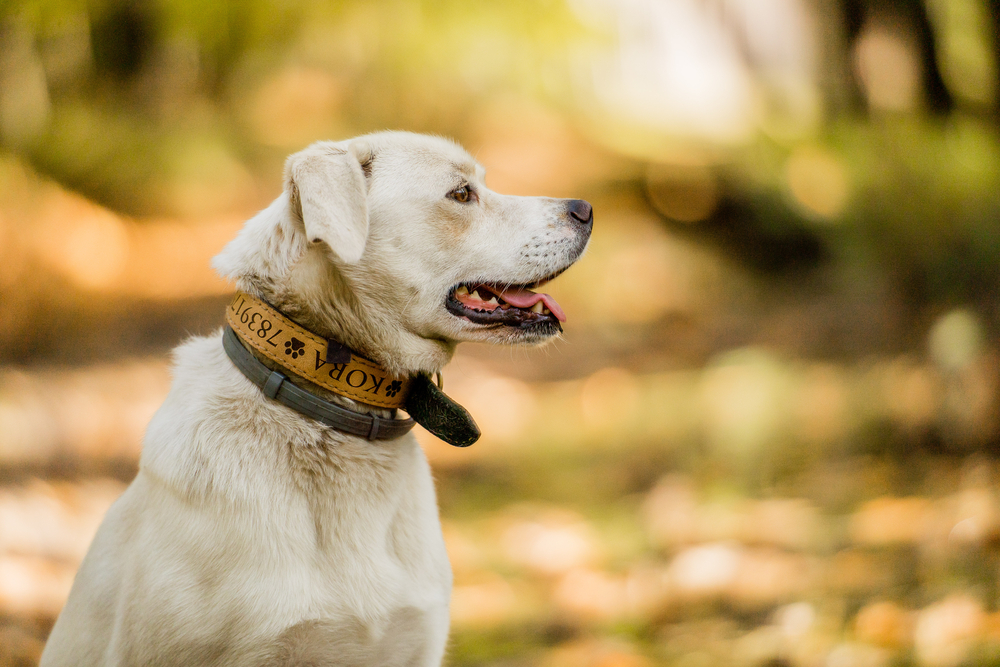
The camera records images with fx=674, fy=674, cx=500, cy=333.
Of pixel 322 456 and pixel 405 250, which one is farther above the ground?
pixel 405 250

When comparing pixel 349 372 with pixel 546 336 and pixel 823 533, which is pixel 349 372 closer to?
pixel 546 336

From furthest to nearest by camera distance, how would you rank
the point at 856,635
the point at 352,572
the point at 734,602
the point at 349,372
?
the point at 734,602
the point at 856,635
the point at 349,372
the point at 352,572

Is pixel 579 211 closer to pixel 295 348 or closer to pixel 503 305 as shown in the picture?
pixel 503 305

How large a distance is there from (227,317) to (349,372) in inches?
15.6

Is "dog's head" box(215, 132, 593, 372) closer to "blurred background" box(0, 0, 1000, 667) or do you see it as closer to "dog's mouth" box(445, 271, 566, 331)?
"dog's mouth" box(445, 271, 566, 331)

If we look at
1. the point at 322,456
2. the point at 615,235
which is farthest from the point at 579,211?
the point at 615,235

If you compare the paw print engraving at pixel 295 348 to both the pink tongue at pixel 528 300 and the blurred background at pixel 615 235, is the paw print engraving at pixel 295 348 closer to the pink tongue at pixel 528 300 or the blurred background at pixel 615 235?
the pink tongue at pixel 528 300

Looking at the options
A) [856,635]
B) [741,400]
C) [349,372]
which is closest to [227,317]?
[349,372]

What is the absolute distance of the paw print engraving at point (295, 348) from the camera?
1823mm

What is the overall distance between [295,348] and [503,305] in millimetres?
692

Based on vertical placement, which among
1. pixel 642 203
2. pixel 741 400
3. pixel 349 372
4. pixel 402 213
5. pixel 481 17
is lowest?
pixel 349 372

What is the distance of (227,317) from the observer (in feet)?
6.36

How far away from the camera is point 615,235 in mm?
6891

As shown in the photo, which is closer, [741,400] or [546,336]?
[546,336]
